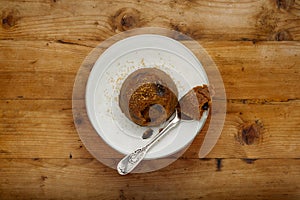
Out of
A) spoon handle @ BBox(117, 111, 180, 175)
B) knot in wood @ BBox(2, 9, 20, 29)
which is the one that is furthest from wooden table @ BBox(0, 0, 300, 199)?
spoon handle @ BBox(117, 111, 180, 175)

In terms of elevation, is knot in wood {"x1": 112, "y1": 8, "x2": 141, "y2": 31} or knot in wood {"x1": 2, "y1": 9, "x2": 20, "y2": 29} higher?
knot in wood {"x1": 112, "y1": 8, "x2": 141, "y2": 31}

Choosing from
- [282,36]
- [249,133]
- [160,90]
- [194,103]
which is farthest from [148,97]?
[282,36]

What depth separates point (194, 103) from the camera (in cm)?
117

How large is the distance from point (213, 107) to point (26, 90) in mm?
628

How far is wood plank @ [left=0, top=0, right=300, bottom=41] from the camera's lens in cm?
127

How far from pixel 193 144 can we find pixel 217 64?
282mm

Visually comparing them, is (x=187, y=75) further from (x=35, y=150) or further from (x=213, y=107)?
(x=35, y=150)

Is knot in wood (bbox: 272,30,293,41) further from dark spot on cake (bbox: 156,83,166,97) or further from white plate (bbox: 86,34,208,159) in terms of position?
dark spot on cake (bbox: 156,83,166,97)

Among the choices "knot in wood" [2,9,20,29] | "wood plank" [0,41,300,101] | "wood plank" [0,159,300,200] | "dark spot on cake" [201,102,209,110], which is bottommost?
"wood plank" [0,159,300,200]

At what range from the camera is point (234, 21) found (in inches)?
51.2

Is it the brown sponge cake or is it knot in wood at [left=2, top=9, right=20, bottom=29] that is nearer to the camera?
the brown sponge cake

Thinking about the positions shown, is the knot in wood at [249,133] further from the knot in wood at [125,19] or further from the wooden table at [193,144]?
the knot in wood at [125,19]

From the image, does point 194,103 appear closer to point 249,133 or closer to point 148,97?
point 148,97

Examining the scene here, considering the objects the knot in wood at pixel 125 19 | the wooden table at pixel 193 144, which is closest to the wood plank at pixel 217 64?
the wooden table at pixel 193 144
